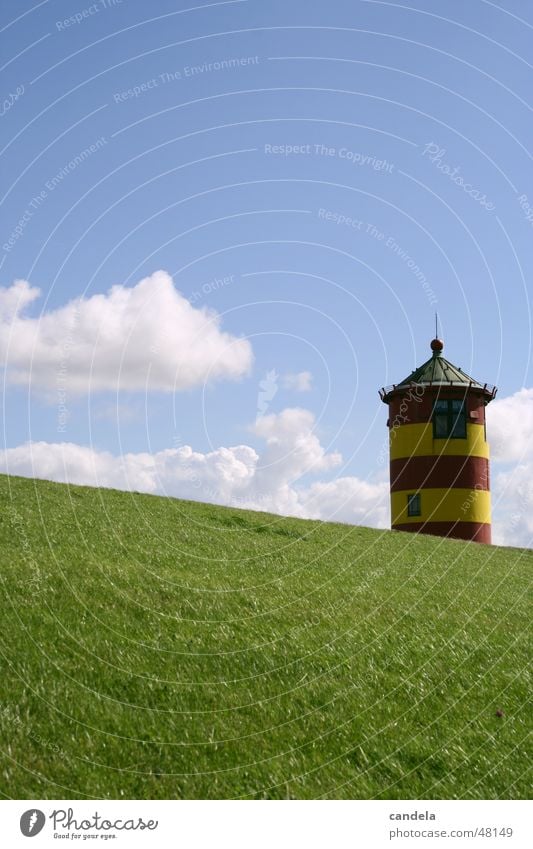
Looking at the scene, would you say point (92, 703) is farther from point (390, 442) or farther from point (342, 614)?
point (390, 442)

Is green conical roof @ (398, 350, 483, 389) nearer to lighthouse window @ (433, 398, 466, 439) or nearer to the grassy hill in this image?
lighthouse window @ (433, 398, 466, 439)

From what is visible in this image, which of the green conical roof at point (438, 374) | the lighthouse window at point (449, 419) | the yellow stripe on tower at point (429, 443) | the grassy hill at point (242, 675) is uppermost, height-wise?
the green conical roof at point (438, 374)

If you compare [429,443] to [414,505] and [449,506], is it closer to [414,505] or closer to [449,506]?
[414,505]

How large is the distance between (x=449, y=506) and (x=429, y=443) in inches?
170

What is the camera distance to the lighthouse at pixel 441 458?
165 feet

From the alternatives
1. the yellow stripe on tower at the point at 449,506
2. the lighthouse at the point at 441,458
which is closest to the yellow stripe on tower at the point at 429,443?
the lighthouse at the point at 441,458

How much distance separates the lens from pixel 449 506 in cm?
5012

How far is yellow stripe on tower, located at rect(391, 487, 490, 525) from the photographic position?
50.0m

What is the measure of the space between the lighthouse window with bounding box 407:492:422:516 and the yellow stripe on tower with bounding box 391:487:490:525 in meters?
0.20

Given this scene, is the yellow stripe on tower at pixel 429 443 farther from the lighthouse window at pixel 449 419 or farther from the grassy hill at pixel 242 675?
the grassy hill at pixel 242 675

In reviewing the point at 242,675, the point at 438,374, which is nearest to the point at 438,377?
the point at 438,374

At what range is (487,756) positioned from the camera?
13.6 meters

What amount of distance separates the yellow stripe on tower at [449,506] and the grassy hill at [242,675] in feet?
80.1

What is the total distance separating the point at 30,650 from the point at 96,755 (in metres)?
3.54
